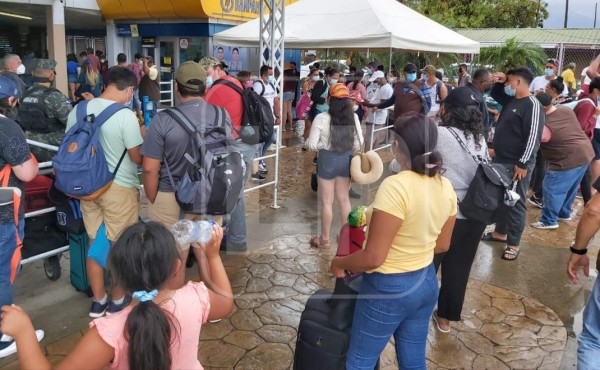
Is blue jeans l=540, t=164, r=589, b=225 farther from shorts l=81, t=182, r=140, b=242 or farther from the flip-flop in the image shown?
shorts l=81, t=182, r=140, b=242

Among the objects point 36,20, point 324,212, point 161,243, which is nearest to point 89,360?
point 161,243

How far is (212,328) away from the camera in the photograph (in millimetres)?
3619

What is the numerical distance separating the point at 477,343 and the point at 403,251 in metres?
1.77

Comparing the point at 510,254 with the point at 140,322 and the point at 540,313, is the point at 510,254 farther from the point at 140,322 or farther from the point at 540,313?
the point at 140,322

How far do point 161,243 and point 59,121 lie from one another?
9.41 feet

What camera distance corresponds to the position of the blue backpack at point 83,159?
321cm

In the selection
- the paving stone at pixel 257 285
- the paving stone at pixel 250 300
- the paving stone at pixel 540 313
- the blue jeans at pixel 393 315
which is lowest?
the paving stone at pixel 540 313

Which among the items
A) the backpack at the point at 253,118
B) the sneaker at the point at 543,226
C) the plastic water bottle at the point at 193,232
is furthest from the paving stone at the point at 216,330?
the sneaker at the point at 543,226

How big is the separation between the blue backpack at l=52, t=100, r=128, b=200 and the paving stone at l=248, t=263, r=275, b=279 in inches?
67.6

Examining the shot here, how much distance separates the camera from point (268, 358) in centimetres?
331

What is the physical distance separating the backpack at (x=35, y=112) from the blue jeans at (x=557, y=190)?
5366 millimetres

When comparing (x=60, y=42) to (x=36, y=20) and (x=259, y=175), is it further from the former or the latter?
(x=259, y=175)

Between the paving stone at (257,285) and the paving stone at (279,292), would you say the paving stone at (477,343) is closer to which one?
the paving stone at (279,292)

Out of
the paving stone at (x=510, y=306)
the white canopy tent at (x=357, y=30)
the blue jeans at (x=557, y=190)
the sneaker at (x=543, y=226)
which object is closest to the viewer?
the paving stone at (x=510, y=306)
